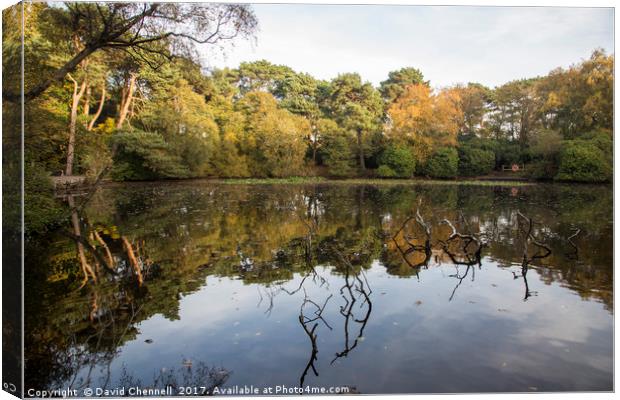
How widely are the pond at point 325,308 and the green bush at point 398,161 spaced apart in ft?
9.12

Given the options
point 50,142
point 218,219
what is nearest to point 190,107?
point 218,219

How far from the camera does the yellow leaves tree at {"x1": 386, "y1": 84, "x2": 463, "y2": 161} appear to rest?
11648 millimetres

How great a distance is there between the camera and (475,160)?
11.0m

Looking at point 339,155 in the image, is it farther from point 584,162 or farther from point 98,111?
point 584,162

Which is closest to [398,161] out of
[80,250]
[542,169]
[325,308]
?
→ [542,169]

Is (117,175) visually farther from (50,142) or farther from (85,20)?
(85,20)

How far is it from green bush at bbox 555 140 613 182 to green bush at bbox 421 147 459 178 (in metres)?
3.47

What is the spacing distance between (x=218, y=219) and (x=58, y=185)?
405cm

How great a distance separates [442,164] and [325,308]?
832cm

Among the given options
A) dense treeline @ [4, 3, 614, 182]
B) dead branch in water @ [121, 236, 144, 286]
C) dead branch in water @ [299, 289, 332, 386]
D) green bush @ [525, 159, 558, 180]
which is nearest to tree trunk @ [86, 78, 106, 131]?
dense treeline @ [4, 3, 614, 182]

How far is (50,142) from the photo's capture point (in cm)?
851

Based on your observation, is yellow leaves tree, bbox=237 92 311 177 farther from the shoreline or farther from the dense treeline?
the shoreline

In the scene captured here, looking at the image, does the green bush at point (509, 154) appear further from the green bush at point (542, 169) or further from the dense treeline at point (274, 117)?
the green bush at point (542, 169)

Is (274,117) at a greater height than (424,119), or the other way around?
(274,117)
